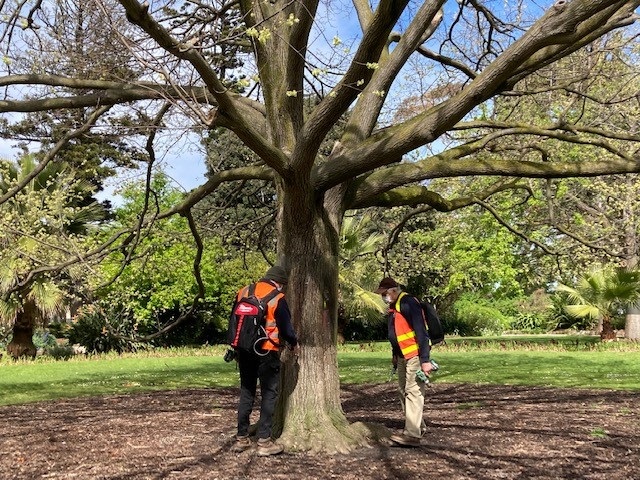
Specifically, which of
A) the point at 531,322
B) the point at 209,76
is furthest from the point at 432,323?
the point at 531,322

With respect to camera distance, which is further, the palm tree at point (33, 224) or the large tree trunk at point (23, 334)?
the large tree trunk at point (23, 334)

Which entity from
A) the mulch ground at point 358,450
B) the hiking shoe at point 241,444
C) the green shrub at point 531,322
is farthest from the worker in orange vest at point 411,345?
the green shrub at point 531,322

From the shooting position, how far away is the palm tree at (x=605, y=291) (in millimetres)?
20703

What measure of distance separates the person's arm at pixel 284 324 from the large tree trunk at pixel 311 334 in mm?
434

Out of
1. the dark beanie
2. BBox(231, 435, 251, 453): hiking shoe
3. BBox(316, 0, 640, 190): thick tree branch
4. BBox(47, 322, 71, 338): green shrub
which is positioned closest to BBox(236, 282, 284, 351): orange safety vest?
the dark beanie

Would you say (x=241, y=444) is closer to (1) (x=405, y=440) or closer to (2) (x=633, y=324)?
(1) (x=405, y=440)

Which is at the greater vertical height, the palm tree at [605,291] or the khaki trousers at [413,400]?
the palm tree at [605,291]

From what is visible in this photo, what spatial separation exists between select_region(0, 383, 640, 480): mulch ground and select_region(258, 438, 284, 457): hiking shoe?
0.08m

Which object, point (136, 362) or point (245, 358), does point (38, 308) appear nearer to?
point (136, 362)

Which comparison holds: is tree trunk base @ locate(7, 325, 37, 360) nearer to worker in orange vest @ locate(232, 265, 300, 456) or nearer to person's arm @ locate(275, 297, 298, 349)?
worker in orange vest @ locate(232, 265, 300, 456)

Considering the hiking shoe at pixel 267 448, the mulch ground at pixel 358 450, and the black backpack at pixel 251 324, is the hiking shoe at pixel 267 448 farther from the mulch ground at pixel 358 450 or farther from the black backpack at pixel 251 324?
Result: the black backpack at pixel 251 324

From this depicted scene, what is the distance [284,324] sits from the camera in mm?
5934

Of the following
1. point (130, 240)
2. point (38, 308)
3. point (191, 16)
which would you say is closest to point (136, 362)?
point (38, 308)

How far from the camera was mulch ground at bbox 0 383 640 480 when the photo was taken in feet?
17.1
